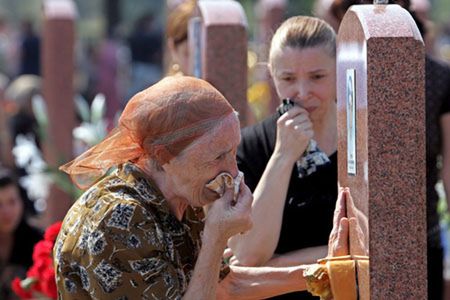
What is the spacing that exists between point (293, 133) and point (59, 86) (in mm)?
6210

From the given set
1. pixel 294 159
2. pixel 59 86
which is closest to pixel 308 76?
pixel 294 159

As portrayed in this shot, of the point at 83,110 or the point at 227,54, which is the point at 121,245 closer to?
the point at 227,54

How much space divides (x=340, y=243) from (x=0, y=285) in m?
4.24

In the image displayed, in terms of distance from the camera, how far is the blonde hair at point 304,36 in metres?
4.53

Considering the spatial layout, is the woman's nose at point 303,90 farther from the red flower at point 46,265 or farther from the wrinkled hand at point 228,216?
the red flower at point 46,265

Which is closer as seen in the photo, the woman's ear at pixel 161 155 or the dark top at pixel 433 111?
the woman's ear at pixel 161 155

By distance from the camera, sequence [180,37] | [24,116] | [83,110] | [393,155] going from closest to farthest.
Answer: [393,155] < [180,37] < [83,110] < [24,116]

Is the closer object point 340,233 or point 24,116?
point 340,233

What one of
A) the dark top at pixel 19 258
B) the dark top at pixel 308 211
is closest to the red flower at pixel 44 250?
the dark top at pixel 308 211

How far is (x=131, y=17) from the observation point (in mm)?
27391

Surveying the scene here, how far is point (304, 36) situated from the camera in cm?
454

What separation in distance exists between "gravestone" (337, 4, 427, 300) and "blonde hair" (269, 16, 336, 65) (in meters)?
1.09

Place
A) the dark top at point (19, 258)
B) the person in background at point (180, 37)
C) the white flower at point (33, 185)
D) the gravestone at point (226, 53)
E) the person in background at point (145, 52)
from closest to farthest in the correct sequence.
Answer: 1. the gravestone at point (226, 53)
2. the person in background at point (180, 37)
3. the dark top at point (19, 258)
4. the white flower at point (33, 185)
5. the person in background at point (145, 52)

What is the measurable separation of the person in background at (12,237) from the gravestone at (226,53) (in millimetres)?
2259
